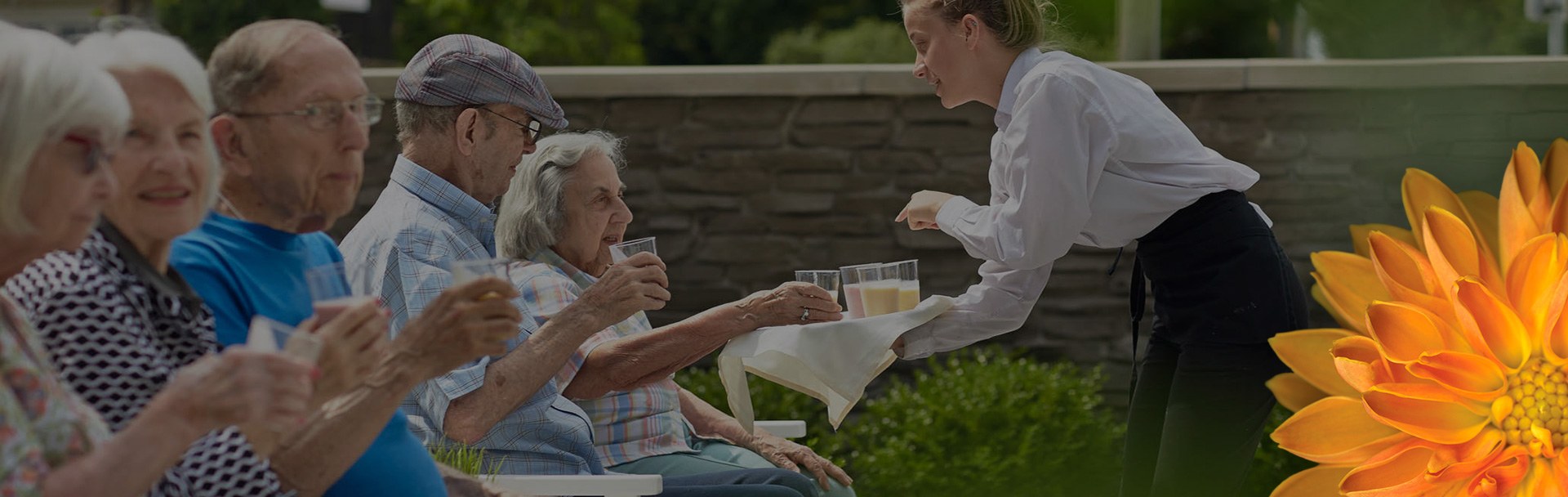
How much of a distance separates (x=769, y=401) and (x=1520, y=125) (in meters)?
4.53

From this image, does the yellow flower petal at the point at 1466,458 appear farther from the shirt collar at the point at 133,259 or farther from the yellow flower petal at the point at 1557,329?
the shirt collar at the point at 133,259

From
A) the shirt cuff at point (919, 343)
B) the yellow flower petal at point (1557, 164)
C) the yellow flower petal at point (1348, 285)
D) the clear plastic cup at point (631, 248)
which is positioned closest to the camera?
the yellow flower petal at point (1557, 164)

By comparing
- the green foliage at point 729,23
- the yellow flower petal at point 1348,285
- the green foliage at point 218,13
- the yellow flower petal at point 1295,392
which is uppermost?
the yellow flower petal at point 1348,285

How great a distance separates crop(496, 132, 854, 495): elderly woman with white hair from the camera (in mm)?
3174

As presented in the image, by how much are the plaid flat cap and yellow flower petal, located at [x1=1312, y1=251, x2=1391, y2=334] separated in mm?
2274

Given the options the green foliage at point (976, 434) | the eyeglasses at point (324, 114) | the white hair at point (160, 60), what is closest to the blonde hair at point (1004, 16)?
the eyeglasses at point (324, 114)

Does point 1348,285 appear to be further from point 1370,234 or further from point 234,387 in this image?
point 234,387

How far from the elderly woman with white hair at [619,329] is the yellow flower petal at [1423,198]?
224 centimetres

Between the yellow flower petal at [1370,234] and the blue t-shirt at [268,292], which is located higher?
the yellow flower petal at [1370,234]

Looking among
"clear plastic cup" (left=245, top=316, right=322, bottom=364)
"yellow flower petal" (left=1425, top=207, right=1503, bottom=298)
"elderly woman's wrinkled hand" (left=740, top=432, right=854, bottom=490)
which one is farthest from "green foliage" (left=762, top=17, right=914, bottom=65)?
"yellow flower petal" (left=1425, top=207, right=1503, bottom=298)

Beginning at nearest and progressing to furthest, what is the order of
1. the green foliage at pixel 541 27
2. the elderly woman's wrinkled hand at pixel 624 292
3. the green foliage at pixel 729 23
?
1. the elderly woman's wrinkled hand at pixel 624 292
2. the green foliage at pixel 541 27
3. the green foliage at pixel 729 23

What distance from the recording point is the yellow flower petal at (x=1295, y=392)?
3.40 ft

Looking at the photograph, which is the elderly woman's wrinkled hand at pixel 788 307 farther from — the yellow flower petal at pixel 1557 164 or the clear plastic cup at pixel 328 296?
the yellow flower petal at pixel 1557 164

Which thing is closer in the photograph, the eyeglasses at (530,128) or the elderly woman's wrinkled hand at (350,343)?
the elderly woman's wrinkled hand at (350,343)
